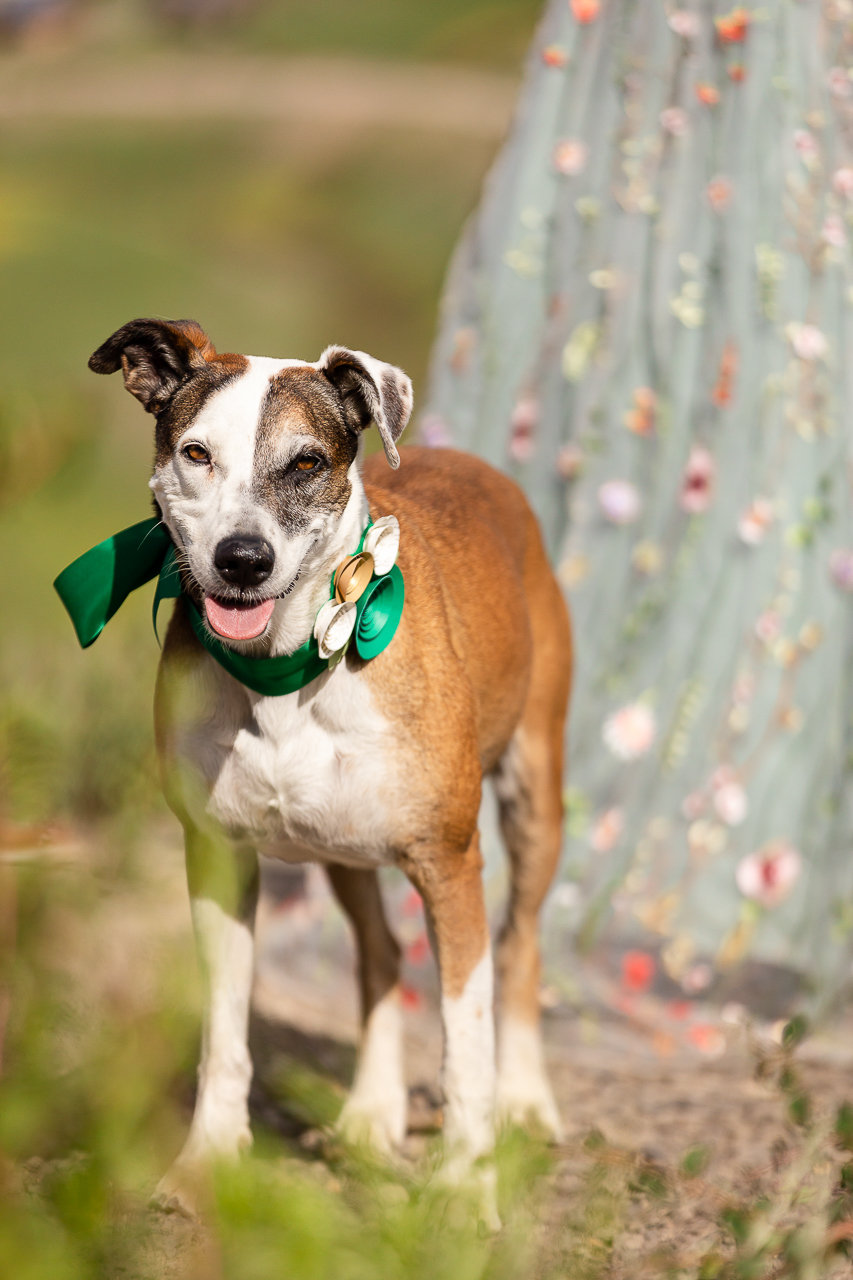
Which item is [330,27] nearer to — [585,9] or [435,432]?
[585,9]

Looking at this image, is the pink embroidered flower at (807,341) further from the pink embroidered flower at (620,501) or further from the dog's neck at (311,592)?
the dog's neck at (311,592)

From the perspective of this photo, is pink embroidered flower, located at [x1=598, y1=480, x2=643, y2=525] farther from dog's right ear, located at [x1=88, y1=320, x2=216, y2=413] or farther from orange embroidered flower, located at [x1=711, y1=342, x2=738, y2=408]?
dog's right ear, located at [x1=88, y1=320, x2=216, y2=413]

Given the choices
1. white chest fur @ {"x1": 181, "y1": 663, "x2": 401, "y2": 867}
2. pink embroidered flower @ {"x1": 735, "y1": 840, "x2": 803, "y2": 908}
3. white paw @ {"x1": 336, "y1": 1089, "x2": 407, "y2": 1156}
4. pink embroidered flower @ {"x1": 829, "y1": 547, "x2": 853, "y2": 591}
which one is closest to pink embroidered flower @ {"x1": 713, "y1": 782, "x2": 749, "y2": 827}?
pink embroidered flower @ {"x1": 735, "y1": 840, "x2": 803, "y2": 908}

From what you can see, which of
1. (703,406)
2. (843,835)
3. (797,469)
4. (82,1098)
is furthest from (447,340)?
(82,1098)

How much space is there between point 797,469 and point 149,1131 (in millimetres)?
4380

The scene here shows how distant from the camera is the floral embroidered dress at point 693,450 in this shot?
506 centimetres

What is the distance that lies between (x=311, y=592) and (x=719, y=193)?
9.85ft

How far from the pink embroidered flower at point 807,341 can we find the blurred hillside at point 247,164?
582 inches

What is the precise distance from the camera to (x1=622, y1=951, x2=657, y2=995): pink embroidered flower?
525cm

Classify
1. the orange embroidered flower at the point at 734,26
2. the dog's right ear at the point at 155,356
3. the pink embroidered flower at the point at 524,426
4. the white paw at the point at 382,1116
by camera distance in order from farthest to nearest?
the pink embroidered flower at the point at 524,426 → the orange embroidered flower at the point at 734,26 → the white paw at the point at 382,1116 → the dog's right ear at the point at 155,356

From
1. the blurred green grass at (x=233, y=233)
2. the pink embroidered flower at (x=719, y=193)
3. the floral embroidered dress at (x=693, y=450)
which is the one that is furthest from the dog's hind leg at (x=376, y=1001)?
the blurred green grass at (x=233, y=233)

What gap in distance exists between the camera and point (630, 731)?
5.34 m

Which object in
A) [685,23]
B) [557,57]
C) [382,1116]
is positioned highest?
[685,23]

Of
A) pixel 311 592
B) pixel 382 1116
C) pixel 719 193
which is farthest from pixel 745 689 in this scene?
pixel 311 592
